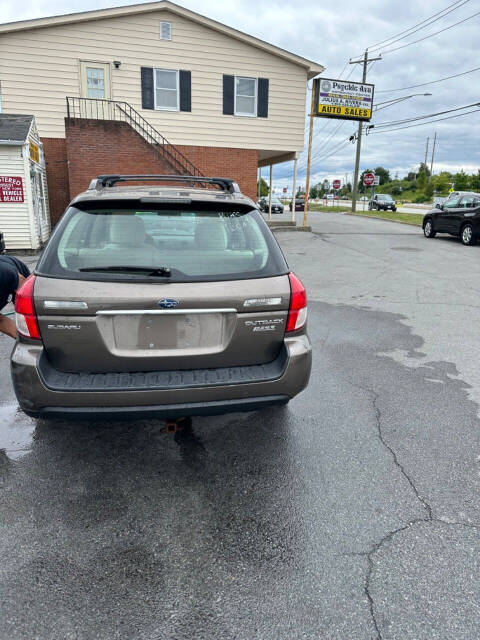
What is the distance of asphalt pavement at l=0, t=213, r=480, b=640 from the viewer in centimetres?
193

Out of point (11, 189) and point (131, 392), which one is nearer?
point (131, 392)

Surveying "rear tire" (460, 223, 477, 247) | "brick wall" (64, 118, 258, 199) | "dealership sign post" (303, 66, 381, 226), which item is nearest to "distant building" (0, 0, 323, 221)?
"brick wall" (64, 118, 258, 199)

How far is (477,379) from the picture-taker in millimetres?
4520

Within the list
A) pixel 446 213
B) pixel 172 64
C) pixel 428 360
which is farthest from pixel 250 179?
pixel 428 360

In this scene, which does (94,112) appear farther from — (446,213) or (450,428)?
(450,428)

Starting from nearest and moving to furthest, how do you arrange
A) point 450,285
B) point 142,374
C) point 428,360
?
point 142,374 < point 428,360 < point 450,285

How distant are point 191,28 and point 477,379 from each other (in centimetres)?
1821

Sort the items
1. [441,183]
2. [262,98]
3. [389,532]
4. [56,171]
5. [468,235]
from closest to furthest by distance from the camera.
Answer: [389,532]
[468,235]
[56,171]
[262,98]
[441,183]

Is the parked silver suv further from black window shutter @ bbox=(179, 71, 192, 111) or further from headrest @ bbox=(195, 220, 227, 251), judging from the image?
black window shutter @ bbox=(179, 71, 192, 111)

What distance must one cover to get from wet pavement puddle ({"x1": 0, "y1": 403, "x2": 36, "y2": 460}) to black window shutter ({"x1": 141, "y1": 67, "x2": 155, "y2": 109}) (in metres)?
16.6

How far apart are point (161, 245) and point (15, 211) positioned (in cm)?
1174

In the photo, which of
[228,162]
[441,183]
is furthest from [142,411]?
[441,183]

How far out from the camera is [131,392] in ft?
8.26

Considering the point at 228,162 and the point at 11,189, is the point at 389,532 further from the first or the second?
the point at 228,162
